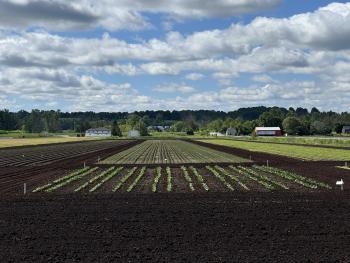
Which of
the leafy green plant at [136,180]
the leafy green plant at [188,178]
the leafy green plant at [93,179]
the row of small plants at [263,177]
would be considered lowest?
the leafy green plant at [93,179]

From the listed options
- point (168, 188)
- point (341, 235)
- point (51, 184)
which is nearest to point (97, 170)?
point (51, 184)

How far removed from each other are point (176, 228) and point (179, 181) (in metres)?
16.2

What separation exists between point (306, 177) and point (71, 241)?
943 inches

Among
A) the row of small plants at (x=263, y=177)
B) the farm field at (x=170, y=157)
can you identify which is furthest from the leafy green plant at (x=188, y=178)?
the farm field at (x=170, y=157)

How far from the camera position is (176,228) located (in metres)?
18.2

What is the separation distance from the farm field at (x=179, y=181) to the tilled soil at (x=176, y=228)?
354 centimetres

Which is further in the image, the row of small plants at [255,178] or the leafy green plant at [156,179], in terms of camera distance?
the row of small plants at [255,178]

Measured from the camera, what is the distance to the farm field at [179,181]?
99.1ft

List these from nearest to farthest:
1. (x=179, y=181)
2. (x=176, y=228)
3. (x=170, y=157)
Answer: (x=176, y=228) < (x=179, y=181) < (x=170, y=157)

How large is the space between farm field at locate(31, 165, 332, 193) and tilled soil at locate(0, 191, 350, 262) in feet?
11.6

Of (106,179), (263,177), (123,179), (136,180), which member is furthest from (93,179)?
(263,177)

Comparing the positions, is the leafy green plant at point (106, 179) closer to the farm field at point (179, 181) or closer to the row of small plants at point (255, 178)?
the farm field at point (179, 181)

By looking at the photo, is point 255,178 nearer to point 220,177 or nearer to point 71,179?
point 220,177

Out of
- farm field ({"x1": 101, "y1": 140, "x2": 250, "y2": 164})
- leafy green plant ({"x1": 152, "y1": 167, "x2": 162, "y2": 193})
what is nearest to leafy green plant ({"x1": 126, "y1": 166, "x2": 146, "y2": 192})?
leafy green plant ({"x1": 152, "y1": 167, "x2": 162, "y2": 193})
